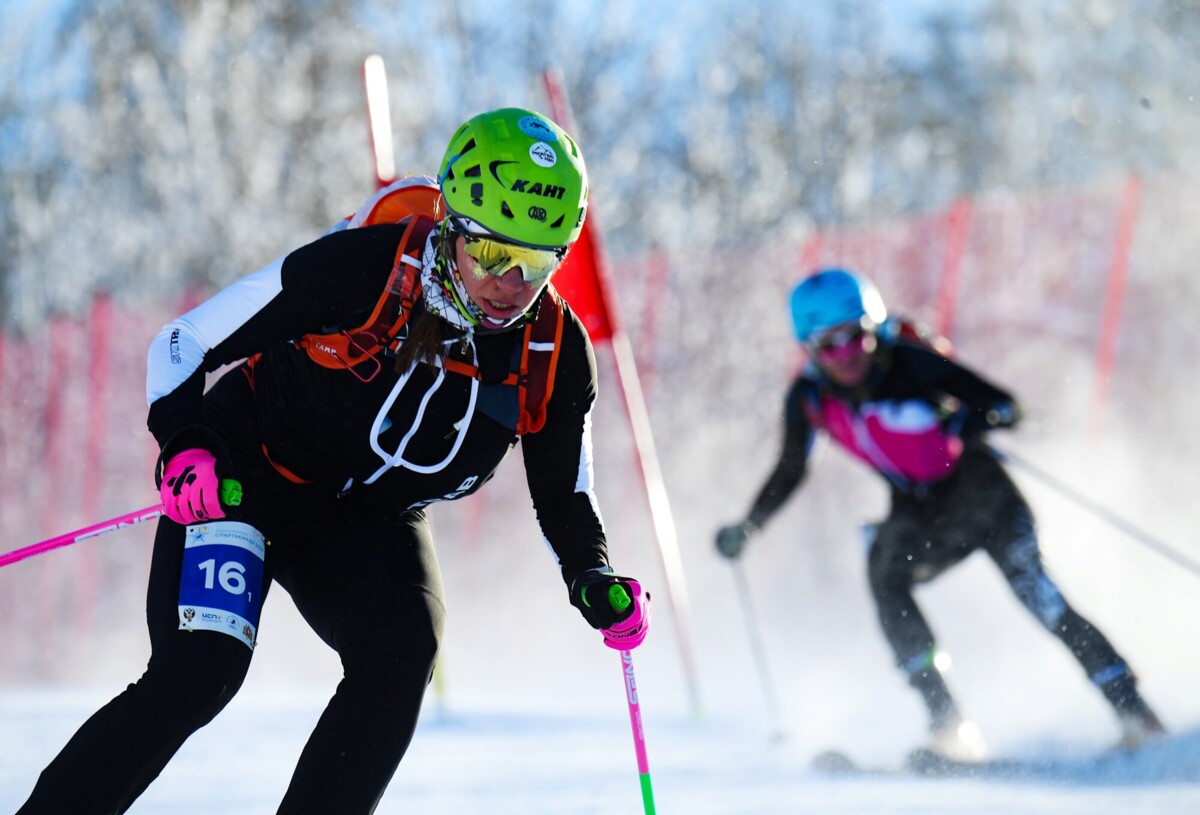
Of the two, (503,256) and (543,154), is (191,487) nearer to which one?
(503,256)

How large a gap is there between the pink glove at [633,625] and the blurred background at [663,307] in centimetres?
297

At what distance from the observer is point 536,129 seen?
283cm

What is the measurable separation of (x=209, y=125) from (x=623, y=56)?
15.1 ft

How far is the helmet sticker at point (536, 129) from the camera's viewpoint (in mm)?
2814

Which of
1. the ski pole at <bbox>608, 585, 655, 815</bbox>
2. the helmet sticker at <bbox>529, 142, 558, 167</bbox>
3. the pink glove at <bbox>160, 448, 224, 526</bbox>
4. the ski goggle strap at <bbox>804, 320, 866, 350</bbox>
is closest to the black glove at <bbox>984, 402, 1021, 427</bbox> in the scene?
the ski goggle strap at <bbox>804, 320, 866, 350</bbox>

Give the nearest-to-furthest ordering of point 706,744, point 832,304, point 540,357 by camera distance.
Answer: point 540,357 → point 832,304 → point 706,744

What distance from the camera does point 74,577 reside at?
10109mm

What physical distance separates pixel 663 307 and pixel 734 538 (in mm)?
5563

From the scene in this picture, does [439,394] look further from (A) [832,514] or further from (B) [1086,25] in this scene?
(B) [1086,25]

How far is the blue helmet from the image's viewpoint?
5523 mm

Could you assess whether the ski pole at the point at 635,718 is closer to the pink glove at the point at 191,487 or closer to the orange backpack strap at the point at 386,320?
the orange backpack strap at the point at 386,320

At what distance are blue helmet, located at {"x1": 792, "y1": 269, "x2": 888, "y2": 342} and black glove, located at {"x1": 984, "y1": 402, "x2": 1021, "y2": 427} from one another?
23.7 inches

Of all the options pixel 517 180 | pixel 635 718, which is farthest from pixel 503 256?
pixel 635 718

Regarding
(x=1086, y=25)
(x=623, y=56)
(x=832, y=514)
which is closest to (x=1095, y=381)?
(x=832, y=514)
